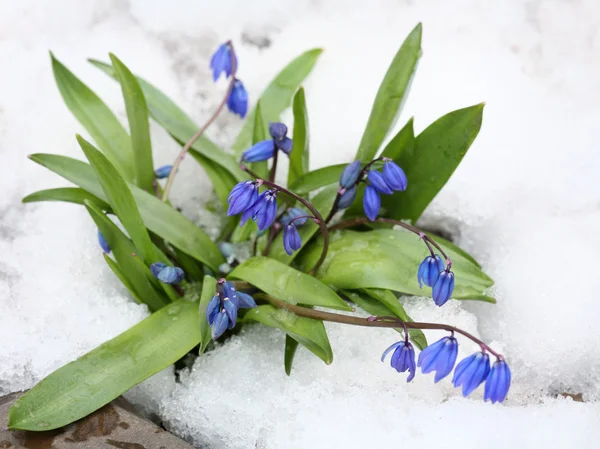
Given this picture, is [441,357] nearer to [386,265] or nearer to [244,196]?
[386,265]

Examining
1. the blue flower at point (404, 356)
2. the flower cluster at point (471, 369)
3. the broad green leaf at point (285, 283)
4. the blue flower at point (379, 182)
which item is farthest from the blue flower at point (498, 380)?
the blue flower at point (379, 182)

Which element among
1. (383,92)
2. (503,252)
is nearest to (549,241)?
(503,252)

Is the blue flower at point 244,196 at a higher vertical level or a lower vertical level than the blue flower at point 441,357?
higher

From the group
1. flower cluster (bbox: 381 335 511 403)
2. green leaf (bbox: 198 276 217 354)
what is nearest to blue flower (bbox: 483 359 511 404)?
flower cluster (bbox: 381 335 511 403)

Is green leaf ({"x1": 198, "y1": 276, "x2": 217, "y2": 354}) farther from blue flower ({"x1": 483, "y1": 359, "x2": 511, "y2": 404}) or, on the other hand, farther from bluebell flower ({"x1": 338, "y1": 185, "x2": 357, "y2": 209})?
blue flower ({"x1": 483, "y1": 359, "x2": 511, "y2": 404})

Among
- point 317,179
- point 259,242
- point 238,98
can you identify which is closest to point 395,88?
point 317,179

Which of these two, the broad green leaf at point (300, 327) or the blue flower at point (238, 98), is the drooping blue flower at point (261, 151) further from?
the broad green leaf at point (300, 327)

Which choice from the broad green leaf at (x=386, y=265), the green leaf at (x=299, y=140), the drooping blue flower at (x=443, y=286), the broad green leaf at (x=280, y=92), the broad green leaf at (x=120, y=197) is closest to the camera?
the drooping blue flower at (x=443, y=286)
